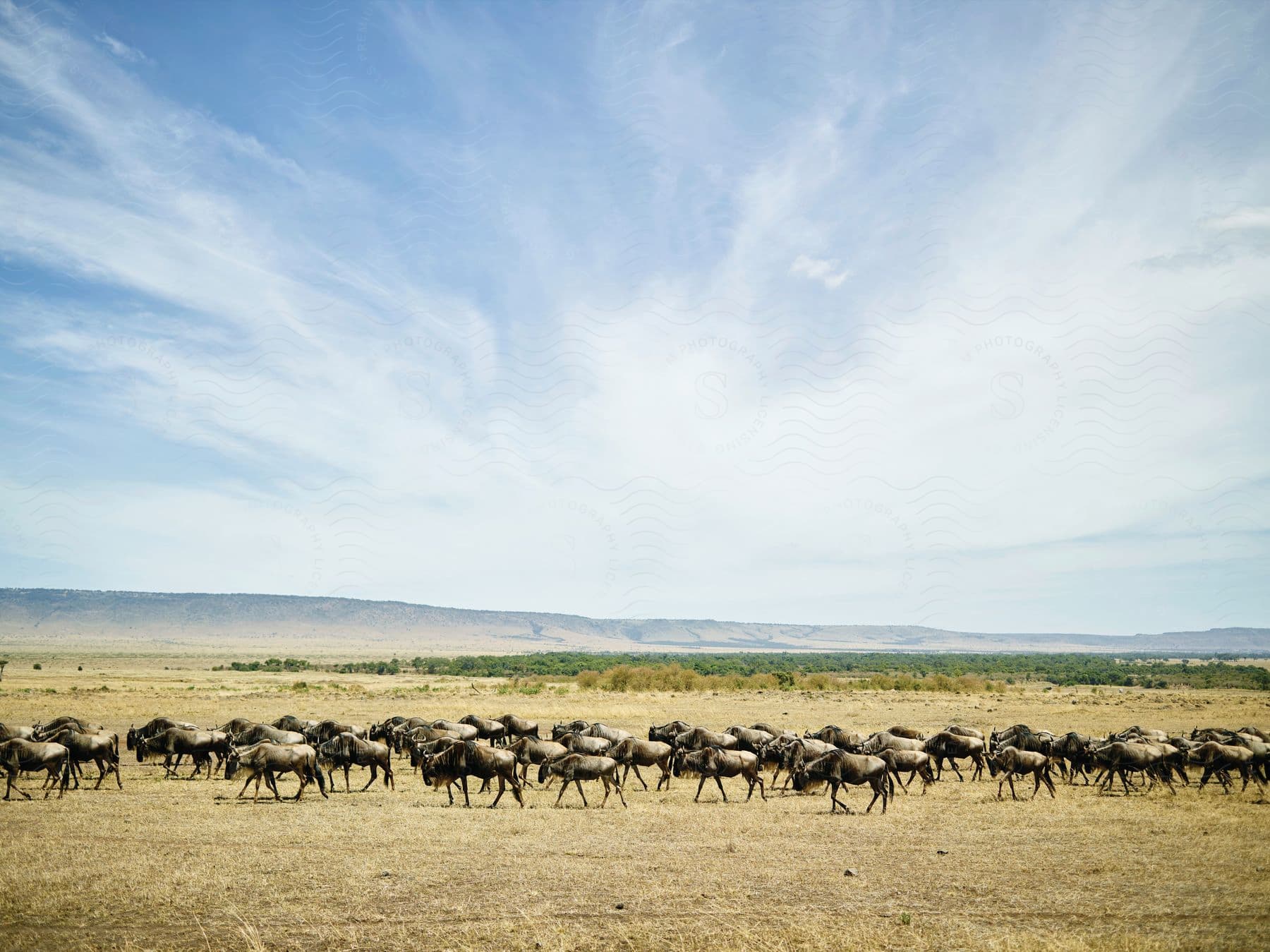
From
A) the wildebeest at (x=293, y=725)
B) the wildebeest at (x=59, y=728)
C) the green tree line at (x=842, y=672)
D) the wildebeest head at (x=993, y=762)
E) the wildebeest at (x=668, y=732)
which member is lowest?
the green tree line at (x=842, y=672)

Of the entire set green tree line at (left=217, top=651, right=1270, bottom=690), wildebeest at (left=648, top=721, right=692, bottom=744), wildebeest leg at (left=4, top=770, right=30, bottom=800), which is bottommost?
green tree line at (left=217, top=651, right=1270, bottom=690)

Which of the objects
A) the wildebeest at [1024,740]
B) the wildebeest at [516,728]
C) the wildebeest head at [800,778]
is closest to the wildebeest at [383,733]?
the wildebeest at [516,728]

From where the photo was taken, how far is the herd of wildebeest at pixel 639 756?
2091 centimetres

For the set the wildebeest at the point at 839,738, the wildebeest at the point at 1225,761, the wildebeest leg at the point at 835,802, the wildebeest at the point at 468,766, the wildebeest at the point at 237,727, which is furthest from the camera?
A: the wildebeest at the point at 237,727

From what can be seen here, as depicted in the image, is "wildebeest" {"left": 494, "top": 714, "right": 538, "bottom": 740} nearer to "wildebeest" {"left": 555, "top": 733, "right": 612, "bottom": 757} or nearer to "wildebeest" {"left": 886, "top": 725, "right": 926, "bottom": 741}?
"wildebeest" {"left": 555, "top": 733, "right": 612, "bottom": 757}

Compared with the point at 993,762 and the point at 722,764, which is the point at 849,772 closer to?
the point at 722,764

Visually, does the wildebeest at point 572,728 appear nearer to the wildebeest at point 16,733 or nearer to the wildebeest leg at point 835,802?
the wildebeest leg at point 835,802

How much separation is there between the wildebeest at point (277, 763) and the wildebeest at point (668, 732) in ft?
33.7

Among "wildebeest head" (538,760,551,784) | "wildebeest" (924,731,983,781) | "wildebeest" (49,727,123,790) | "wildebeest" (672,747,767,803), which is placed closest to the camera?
"wildebeest head" (538,760,551,784)

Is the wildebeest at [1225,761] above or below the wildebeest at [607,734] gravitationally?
above

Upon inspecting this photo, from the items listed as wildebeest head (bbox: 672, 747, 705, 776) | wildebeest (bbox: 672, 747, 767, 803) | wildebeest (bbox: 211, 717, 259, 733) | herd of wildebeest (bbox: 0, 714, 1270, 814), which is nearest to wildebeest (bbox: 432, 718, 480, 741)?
herd of wildebeest (bbox: 0, 714, 1270, 814)

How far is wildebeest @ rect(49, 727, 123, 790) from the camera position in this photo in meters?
22.0

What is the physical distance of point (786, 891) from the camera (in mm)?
13141

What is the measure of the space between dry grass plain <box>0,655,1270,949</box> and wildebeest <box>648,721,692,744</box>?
189 cm
